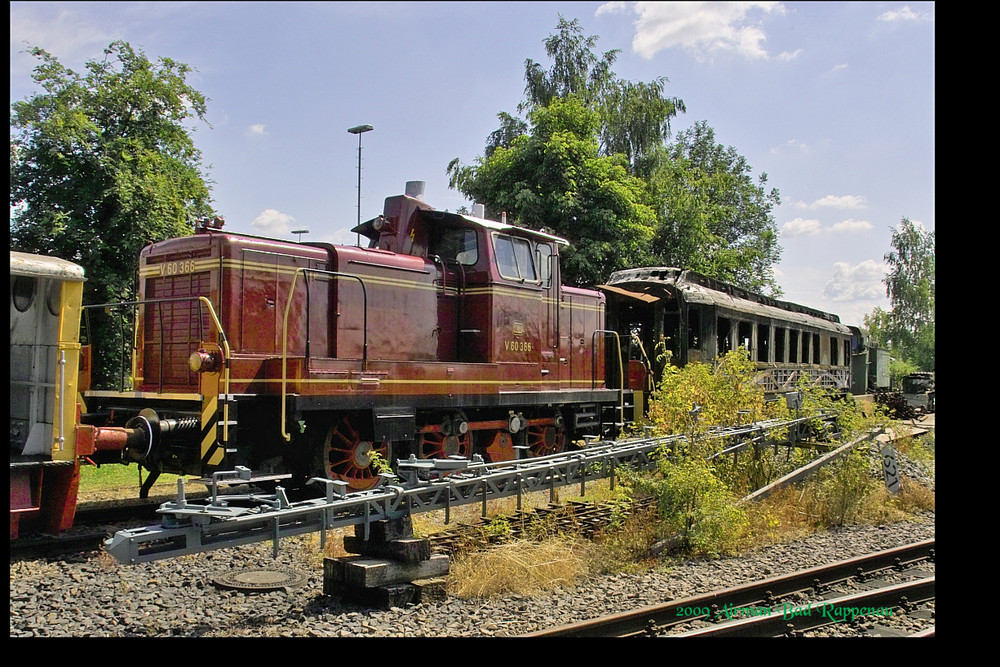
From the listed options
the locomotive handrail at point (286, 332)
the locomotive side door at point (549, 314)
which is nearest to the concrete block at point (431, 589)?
the locomotive handrail at point (286, 332)

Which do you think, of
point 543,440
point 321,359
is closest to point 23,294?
point 321,359

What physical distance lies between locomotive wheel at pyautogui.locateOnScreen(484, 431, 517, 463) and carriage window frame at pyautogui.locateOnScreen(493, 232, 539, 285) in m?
2.18

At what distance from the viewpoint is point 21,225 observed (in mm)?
14070

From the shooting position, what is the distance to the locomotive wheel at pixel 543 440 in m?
11.5

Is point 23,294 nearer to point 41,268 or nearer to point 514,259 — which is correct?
point 41,268

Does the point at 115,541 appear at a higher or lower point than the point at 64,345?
lower

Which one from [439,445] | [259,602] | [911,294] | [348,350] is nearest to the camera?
[259,602]

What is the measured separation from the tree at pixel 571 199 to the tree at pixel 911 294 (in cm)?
4313

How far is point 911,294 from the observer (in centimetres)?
5638

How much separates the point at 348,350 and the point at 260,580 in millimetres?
3333

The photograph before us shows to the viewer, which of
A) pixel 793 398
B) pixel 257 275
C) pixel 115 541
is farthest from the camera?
pixel 793 398

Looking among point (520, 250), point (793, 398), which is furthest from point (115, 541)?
point (793, 398)
